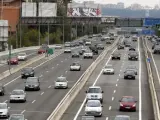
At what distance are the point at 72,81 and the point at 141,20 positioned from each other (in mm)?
96345

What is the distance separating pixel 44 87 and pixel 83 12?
343ft

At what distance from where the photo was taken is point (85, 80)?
71.9 m

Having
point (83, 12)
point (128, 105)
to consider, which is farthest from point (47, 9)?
point (128, 105)

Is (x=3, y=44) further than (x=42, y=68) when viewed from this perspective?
Yes

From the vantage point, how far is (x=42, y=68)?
92.9m

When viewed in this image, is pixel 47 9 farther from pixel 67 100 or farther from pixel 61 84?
pixel 67 100

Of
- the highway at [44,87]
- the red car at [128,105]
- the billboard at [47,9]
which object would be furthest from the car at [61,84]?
the billboard at [47,9]

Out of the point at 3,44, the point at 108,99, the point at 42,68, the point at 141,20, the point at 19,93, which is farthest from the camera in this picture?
the point at 141,20

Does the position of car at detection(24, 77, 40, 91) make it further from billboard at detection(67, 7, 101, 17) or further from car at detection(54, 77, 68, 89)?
billboard at detection(67, 7, 101, 17)

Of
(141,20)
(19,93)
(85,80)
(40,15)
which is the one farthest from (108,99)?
(141,20)

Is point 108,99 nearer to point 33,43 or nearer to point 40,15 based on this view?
point 40,15

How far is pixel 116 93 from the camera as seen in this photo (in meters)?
62.5

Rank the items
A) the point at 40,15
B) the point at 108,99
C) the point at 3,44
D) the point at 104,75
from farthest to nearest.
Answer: the point at 40,15 → the point at 3,44 → the point at 104,75 → the point at 108,99

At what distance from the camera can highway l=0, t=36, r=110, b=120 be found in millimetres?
48841
